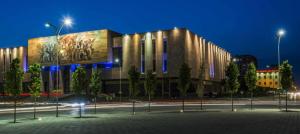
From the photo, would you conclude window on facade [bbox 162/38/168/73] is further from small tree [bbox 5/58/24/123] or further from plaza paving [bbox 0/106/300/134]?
plaza paving [bbox 0/106/300/134]

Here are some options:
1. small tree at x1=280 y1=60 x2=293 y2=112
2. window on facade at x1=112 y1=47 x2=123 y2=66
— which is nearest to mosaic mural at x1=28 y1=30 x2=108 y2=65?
window on facade at x1=112 y1=47 x2=123 y2=66

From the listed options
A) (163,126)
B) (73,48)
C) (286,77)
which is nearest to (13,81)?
(163,126)

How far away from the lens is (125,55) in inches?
3994

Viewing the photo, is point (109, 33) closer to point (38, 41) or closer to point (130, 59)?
point (130, 59)

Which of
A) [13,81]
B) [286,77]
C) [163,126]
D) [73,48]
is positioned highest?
[73,48]

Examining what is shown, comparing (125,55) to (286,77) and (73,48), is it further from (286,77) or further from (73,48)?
(286,77)

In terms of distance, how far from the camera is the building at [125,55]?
94812 millimetres

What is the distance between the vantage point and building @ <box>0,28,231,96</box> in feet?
311

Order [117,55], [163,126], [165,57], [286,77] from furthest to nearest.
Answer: [117,55] < [165,57] < [286,77] < [163,126]

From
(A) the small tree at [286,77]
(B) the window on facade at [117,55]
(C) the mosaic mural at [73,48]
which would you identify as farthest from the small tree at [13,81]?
(B) the window on facade at [117,55]

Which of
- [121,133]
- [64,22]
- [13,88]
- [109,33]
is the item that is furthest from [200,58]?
[121,133]

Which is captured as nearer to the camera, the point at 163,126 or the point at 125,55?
the point at 163,126

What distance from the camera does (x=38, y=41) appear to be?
11844 centimetres

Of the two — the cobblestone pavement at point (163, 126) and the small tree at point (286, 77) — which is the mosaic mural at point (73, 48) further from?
the cobblestone pavement at point (163, 126)
